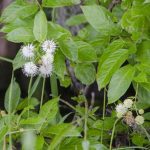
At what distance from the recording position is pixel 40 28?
1079 mm

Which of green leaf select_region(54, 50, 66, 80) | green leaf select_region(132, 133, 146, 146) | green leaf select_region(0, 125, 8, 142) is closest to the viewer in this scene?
green leaf select_region(0, 125, 8, 142)

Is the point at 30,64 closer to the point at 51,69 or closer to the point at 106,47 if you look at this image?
the point at 51,69

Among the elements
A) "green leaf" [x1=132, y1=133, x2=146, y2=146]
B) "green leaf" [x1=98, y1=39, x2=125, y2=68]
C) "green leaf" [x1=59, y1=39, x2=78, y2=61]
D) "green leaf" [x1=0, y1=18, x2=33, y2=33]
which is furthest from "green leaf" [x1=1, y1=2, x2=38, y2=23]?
"green leaf" [x1=132, y1=133, x2=146, y2=146]

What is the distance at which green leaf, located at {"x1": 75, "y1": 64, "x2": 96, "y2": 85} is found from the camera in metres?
1.21

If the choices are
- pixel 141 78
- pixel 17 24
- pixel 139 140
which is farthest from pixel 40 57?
pixel 139 140

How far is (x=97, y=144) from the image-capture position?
1074 mm

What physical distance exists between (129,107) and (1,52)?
118 centimetres

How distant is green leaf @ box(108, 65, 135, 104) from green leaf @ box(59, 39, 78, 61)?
0.38 feet

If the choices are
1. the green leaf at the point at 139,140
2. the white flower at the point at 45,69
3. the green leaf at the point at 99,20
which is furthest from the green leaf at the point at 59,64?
the green leaf at the point at 139,140

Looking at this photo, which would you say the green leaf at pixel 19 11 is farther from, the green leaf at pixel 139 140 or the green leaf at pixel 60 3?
the green leaf at pixel 139 140

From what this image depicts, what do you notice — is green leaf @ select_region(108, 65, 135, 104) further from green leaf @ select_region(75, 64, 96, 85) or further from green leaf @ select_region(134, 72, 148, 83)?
green leaf @ select_region(75, 64, 96, 85)

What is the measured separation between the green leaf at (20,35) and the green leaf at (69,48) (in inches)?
3.1

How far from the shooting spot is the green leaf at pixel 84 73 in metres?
1.21

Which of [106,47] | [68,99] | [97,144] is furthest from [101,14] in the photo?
[68,99]
